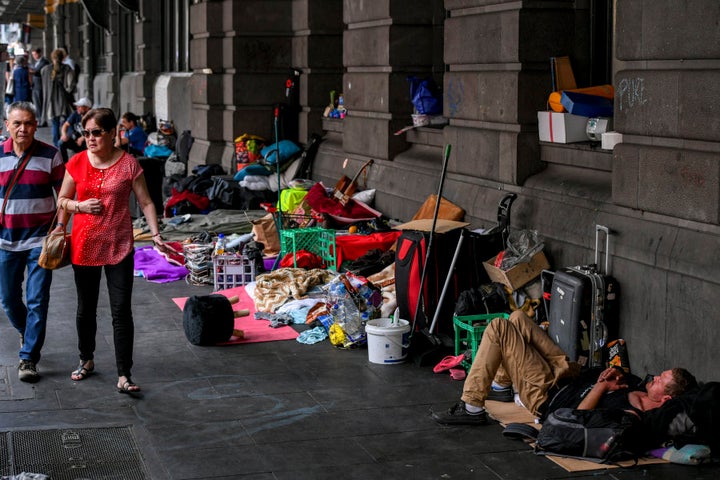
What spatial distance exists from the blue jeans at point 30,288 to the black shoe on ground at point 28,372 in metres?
0.04

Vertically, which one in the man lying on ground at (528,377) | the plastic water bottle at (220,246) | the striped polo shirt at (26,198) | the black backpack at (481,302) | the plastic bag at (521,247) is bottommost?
the man lying on ground at (528,377)

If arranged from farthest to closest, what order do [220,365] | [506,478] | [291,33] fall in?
[291,33], [220,365], [506,478]

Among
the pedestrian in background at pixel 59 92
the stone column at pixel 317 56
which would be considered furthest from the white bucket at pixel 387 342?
the pedestrian in background at pixel 59 92

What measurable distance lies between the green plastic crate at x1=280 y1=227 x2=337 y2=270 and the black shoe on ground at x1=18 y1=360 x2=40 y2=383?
3.81 metres

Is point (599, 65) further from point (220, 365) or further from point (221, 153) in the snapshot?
point (221, 153)

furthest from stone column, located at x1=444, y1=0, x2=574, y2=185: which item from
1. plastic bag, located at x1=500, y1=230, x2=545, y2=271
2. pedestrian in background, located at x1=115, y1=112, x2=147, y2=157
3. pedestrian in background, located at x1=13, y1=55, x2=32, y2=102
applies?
pedestrian in background, located at x1=13, y1=55, x2=32, y2=102

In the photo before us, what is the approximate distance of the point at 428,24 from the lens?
Answer: 1253 centimetres

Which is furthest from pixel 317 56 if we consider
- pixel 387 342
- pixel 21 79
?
pixel 21 79

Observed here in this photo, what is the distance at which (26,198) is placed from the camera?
764 cm

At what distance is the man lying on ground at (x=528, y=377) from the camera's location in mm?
6520

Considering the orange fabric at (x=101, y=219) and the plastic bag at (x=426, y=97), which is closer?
the orange fabric at (x=101, y=219)

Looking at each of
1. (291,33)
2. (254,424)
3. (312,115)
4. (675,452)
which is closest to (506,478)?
(675,452)

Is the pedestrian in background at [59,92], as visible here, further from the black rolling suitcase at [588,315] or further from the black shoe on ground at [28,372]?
the black rolling suitcase at [588,315]

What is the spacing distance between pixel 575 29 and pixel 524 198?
1492mm
